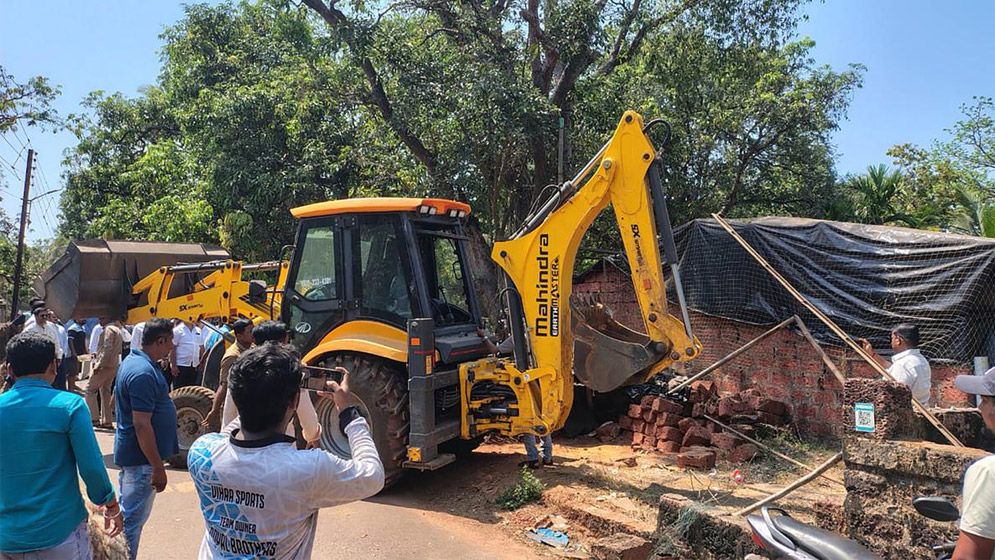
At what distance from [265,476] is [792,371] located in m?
7.58

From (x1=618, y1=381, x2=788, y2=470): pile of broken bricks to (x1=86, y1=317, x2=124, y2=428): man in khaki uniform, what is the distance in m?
6.38

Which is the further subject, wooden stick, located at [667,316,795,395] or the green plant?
wooden stick, located at [667,316,795,395]

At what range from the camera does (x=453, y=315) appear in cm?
702

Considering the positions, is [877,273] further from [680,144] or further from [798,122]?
[798,122]

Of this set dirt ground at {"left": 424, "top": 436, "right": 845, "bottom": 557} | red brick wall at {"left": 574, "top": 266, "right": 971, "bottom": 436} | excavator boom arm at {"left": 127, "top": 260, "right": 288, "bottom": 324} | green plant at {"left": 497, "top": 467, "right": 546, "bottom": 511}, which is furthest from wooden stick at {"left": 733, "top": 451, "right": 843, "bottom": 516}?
excavator boom arm at {"left": 127, "top": 260, "right": 288, "bottom": 324}

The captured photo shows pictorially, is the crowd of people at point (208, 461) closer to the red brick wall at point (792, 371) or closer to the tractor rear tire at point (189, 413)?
the tractor rear tire at point (189, 413)

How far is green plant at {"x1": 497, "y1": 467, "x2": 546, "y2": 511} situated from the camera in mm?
6008

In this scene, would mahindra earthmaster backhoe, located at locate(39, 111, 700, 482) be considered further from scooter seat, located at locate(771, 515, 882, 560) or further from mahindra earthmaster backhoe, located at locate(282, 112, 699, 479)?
scooter seat, located at locate(771, 515, 882, 560)

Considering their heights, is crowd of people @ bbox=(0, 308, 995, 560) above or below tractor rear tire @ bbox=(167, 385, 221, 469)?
above

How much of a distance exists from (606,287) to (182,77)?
15244mm

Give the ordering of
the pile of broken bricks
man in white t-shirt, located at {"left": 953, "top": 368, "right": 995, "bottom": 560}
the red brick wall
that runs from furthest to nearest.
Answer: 1. the red brick wall
2. the pile of broken bricks
3. man in white t-shirt, located at {"left": 953, "top": 368, "right": 995, "bottom": 560}

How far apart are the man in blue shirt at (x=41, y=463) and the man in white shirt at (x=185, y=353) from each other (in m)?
6.72

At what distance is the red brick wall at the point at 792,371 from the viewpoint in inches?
305

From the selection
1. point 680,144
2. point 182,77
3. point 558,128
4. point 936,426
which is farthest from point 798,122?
point 182,77
